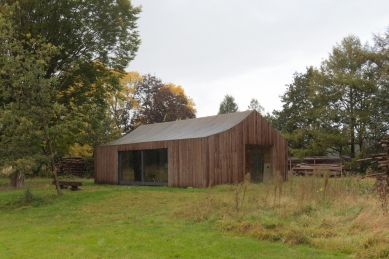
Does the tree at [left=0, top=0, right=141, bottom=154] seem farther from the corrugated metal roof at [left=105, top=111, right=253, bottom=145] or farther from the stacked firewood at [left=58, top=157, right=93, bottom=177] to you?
the stacked firewood at [left=58, top=157, right=93, bottom=177]

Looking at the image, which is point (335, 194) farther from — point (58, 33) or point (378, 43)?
point (378, 43)

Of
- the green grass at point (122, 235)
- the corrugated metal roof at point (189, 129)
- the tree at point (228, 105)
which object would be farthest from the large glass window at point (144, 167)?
the tree at point (228, 105)

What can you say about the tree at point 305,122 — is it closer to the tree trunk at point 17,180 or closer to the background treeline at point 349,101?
the background treeline at point 349,101

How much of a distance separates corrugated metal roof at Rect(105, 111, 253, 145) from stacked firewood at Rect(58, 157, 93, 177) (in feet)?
28.8

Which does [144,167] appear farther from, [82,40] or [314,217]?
[314,217]

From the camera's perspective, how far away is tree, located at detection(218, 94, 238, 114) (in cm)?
5053

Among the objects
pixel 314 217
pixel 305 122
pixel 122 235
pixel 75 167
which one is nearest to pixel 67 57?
pixel 75 167

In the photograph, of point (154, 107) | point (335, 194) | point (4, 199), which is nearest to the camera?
point (335, 194)

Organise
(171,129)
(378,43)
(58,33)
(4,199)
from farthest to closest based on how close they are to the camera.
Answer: (378,43), (171,129), (58,33), (4,199)

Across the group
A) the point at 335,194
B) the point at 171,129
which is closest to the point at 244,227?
the point at 335,194

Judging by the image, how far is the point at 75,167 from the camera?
3114 cm

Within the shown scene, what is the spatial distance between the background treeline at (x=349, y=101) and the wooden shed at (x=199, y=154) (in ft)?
36.3

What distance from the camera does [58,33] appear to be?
19484 millimetres

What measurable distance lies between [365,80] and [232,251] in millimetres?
25554
